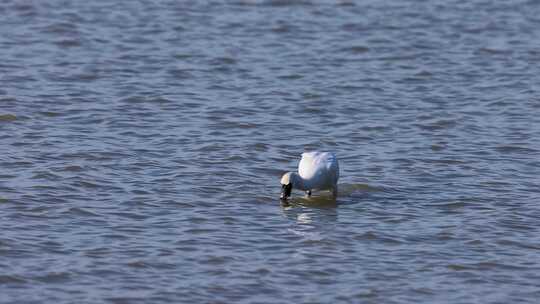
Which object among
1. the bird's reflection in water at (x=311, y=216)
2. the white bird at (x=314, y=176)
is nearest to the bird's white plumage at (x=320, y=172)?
the white bird at (x=314, y=176)

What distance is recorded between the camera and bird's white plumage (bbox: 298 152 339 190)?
1318cm

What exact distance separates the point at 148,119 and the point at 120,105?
0.83 meters

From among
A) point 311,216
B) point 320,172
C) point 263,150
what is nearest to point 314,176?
point 320,172

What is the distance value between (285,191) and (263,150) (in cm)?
222

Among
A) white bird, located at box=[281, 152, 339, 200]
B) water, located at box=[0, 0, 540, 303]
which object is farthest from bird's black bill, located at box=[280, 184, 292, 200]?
water, located at box=[0, 0, 540, 303]

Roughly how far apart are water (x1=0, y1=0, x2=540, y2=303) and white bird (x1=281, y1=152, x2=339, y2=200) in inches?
8.5

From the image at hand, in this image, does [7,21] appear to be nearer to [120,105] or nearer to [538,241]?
[120,105]

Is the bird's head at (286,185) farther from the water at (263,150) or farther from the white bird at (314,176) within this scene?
the water at (263,150)

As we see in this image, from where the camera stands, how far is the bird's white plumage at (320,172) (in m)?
13.2

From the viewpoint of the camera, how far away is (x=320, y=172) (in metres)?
13.2

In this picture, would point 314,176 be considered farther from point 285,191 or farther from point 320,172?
point 285,191

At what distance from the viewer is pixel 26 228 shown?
12.0 m

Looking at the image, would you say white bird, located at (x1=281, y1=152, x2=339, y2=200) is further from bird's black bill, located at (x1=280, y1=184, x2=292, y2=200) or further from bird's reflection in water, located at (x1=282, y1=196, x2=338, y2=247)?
bird's reflection in water, located at (x1=282, y1=196, x2=338, y2=247)

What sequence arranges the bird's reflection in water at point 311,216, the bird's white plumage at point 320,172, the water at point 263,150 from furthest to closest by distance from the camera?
the bird's white plumage at point 320,172
the bird's reflection in water at point 311,216
the water at point 263,150
